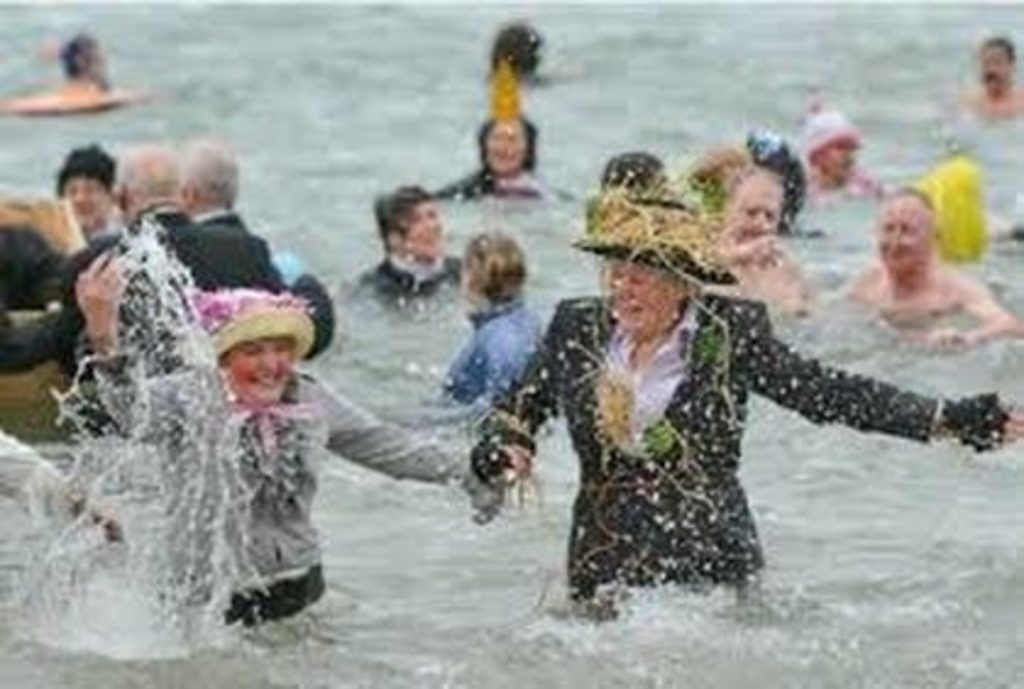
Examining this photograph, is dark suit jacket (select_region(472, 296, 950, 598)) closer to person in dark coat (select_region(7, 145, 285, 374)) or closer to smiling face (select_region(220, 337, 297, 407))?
smiling face (select_region(220, 337, 297, 407))

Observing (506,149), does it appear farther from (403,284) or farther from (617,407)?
(617,407)

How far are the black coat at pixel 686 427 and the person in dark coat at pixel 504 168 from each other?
390 inches

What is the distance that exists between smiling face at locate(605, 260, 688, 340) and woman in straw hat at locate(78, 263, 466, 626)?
0.65 metres

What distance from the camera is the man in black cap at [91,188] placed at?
39.8 ft

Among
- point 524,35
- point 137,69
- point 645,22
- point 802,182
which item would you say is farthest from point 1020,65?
point 802,182

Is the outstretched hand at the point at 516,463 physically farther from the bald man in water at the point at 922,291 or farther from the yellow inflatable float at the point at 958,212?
the yellow inflatable float at the point at 958,212

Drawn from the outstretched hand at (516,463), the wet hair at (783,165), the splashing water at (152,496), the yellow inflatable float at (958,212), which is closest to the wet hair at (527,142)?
the wet hair at (783,165)

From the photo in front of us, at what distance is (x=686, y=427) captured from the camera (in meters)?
6.74

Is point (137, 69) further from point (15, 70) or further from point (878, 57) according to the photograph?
point (878, 57)

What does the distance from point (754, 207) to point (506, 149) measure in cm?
576

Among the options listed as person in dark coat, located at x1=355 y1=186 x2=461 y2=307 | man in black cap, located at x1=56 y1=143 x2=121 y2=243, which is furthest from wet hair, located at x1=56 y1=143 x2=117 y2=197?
person in dark coat, located at x1=355 y1=186 x2=461 y2=307

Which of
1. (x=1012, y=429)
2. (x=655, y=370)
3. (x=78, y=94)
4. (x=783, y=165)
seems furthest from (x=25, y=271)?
(x=78, y=94)

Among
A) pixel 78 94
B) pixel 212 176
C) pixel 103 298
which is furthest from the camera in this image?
pixel 78 94

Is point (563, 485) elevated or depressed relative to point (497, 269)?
depressed
